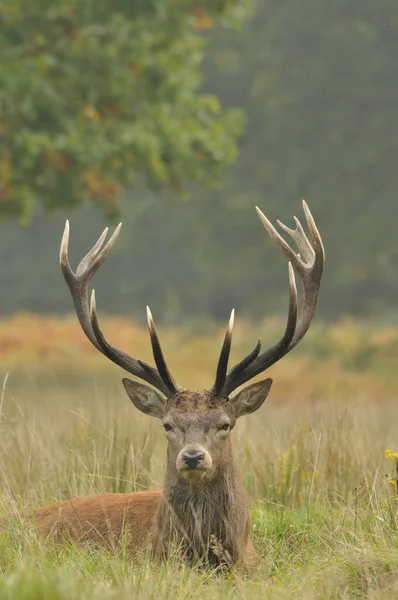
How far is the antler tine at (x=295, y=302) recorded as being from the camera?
572 cm

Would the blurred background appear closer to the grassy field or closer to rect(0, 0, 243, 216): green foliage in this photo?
rect(0, 0, 243, 216): green foliage

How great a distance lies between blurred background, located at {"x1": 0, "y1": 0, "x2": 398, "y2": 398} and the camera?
14.7 meters

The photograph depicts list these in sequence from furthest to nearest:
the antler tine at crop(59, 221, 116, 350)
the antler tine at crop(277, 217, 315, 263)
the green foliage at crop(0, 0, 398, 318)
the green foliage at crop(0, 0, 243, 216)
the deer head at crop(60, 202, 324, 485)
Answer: the green foliage at crop(0, 0, 398, 318) → the green foliage at crop(0, 0, 243, 216) → the antler tine at crop(277, 217, 315, 263) → the antler tine at crop(59, 221, 116, 350) → the deer head at crop(60, 202, 324, 485)

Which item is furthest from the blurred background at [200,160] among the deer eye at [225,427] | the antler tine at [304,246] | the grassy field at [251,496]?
the deer eye at [225,427]

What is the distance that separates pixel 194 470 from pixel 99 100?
1043cm

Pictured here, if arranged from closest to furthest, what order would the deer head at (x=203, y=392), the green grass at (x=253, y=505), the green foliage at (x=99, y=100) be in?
the green grass at (x=253, y=505), the deer head at (x=203, y=392), the green foliage at (x=99, y=100)

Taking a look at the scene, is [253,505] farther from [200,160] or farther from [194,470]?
[200,160]

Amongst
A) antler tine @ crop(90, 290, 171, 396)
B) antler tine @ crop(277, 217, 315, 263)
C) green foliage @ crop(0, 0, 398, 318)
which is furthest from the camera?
green foliage @ crop(0, 0, 398, 318)

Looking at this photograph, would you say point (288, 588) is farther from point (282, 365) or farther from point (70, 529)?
point (282, 365)

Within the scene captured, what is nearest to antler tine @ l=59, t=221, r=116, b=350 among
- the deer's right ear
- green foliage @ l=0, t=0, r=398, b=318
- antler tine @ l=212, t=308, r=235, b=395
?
the deer's right ear

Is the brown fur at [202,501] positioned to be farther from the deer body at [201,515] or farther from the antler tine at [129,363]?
the antler tine at [129,363]

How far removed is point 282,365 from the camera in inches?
876

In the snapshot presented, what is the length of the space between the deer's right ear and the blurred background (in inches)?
321

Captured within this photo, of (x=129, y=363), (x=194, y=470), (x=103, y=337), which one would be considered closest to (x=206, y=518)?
(x=194, y=470)
